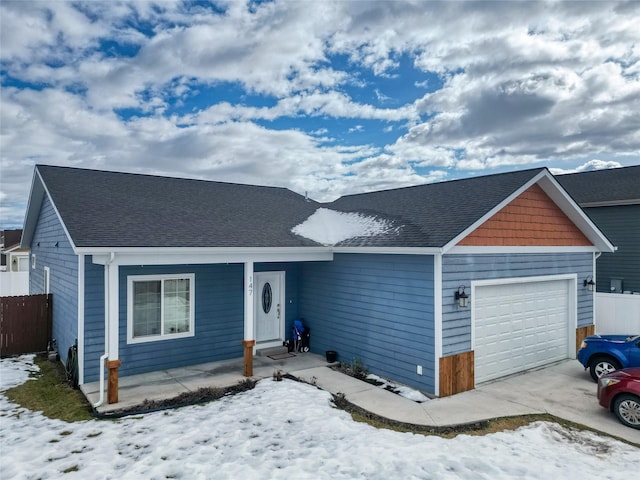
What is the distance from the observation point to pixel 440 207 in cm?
1006

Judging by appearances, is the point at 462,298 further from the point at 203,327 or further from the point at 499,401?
the point at 203,327

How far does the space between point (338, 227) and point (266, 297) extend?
9.59 ft

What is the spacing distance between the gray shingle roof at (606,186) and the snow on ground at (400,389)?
1271cm

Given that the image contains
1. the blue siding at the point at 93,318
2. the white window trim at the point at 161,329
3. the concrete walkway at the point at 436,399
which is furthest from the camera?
the white window trim at the point at 161,329

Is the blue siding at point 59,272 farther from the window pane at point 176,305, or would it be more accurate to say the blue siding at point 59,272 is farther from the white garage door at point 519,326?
the white garage door at point 519,326

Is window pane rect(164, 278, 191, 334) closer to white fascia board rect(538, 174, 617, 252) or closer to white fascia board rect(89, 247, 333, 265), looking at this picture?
white fascia board rect(89, 247, 333, 265)

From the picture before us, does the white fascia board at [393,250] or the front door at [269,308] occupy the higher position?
the white fascia board at [393,250]

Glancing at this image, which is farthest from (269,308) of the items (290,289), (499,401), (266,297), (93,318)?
(499,401)

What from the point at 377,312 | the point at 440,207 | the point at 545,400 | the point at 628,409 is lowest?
the point at 545,400

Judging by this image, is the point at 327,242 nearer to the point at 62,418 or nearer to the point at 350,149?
the point at 62,418

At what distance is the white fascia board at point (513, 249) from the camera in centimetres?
867

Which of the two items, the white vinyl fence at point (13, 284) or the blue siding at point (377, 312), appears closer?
the blue siding at point (377, 312)

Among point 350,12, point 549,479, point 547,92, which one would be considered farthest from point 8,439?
point 547,92

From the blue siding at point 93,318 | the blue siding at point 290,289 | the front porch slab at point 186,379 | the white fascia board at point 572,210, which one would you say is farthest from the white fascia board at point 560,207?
the blue siding at point 93,318
